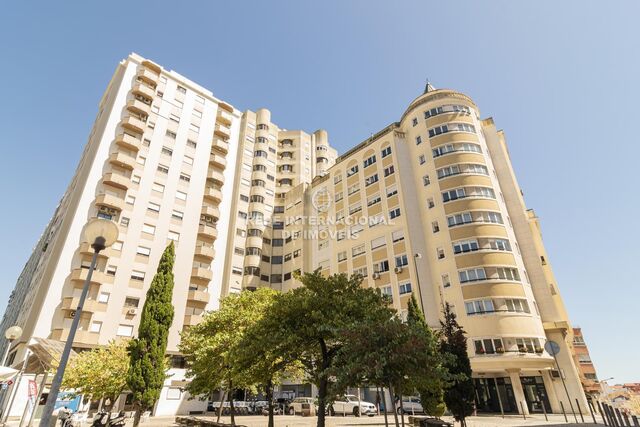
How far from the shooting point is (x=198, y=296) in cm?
4122

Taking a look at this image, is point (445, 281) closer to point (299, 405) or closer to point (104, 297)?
point (299, 405)

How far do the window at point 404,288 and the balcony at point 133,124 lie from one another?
3687 cm

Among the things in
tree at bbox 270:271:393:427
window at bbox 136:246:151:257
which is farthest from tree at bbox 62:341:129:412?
window at bbox 136:246:151:257

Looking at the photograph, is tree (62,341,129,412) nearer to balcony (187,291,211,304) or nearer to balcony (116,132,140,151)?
balcony (187,291,211,304)

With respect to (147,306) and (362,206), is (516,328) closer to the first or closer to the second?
(362,206)

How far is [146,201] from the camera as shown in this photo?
4219 cm

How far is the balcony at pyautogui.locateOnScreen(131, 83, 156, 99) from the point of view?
152ft

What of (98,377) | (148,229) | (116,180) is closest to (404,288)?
(98,377)

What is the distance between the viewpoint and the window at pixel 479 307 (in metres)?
30.7

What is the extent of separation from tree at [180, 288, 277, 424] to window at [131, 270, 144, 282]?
16172 millimetres

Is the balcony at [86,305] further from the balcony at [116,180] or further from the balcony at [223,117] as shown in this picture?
the balcony at [223,117]

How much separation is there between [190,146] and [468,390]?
44.5 m

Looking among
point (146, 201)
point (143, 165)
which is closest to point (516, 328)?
point (146, 201)

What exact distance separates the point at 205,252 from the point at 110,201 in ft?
39.2
